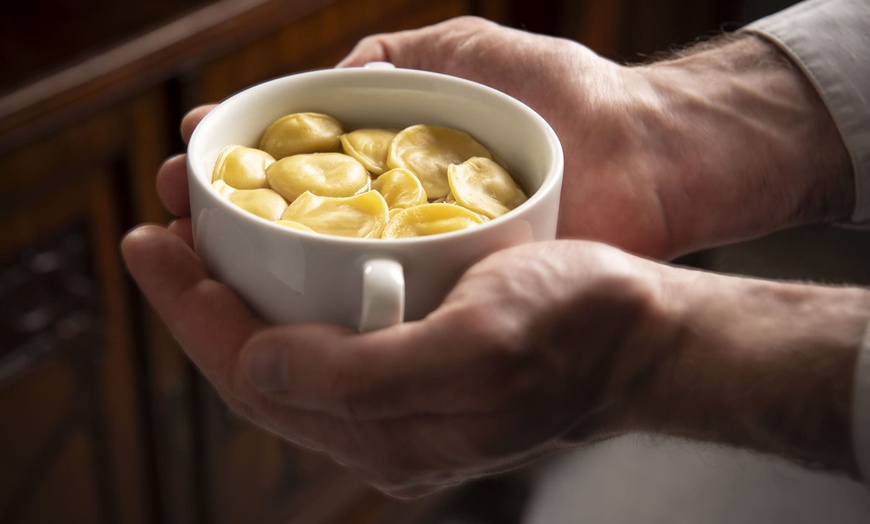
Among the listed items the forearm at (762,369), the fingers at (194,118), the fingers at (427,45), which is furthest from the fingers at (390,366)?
the fingers at (427,45)

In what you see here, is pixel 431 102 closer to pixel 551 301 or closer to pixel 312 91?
pixel 312 91

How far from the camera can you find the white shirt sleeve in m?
0.82

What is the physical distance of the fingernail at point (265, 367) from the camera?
1.83ft

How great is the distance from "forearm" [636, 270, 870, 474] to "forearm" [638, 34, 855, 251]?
20 centimetres

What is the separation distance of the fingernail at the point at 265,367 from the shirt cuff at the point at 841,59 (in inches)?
20.1

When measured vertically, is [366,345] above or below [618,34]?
above

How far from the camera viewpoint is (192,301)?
0.60m

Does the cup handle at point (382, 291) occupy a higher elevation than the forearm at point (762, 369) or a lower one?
higher

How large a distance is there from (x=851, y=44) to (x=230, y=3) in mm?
566

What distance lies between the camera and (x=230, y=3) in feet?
3.31

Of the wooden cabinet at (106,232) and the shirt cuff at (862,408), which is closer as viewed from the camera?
the shirt cuff at (862,408)

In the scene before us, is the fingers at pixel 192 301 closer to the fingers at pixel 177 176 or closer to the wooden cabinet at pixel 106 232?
the fingers at pixel 177 176

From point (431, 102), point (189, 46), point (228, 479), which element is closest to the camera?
point (431, 102)

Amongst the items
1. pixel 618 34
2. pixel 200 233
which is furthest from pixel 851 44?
pixel 618 34
